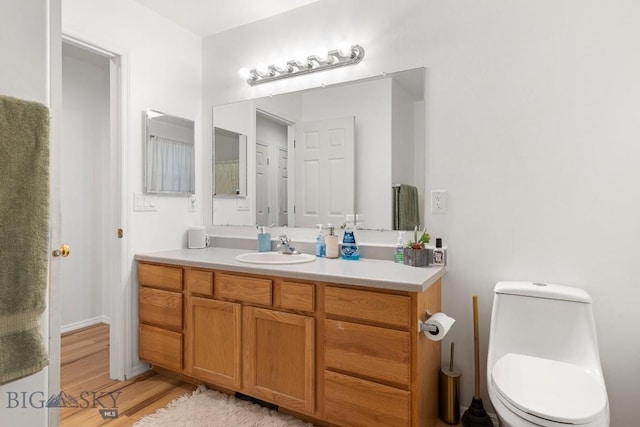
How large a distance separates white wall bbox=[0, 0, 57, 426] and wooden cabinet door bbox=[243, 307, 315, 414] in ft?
3.48

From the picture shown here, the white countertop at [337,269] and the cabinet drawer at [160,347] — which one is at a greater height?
the white countertop at [337,269]

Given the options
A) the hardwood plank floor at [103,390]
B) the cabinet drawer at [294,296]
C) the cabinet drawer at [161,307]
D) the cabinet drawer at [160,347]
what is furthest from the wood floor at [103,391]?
the cabinet drawer at [294,296]

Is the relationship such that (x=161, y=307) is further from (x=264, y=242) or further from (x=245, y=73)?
(x=245, y=73)

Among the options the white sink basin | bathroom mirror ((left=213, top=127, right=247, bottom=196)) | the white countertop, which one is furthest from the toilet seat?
bathroom mirror ((left=213, top=127, right=247, bottom=196))

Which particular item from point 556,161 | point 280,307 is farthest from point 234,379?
point 556,161

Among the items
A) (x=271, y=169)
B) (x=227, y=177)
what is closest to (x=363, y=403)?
(x=271, y=169)

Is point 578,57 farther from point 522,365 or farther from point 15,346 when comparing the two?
point 15,346

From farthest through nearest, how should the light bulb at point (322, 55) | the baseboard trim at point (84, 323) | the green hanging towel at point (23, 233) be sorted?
the baseboard trim at point (84, 323) → the light bulb at point (322, 55) → the green hanging towel at point (23, 233)

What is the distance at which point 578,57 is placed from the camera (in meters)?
1.69

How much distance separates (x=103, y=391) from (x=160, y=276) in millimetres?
762

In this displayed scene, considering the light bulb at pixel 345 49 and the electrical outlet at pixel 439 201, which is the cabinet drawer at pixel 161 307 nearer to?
the electrical outlet at pixel 439 201

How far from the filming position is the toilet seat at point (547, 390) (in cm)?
118

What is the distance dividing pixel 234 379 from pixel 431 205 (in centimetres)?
146

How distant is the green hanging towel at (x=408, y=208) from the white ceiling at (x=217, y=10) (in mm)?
1428
